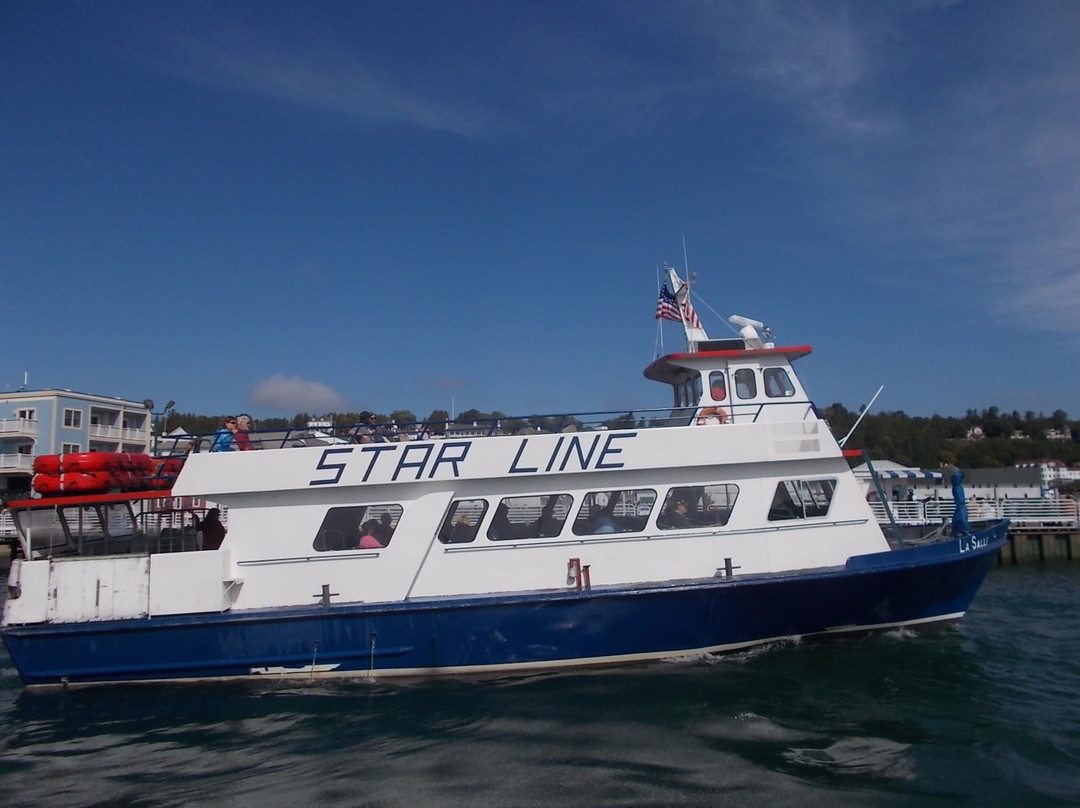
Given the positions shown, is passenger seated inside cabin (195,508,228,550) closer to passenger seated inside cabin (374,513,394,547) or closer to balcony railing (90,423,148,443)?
passenger seated inside cabin (374,513,394,547)

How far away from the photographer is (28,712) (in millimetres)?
7758

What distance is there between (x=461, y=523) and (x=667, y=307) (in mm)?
4897

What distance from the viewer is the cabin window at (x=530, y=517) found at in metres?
8.66

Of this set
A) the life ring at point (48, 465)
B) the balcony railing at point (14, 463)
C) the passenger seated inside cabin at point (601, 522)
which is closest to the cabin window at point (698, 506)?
the passenger seated inside cabin at point (601, 522)

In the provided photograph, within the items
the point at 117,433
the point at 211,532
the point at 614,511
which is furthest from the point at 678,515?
the point at 117,433

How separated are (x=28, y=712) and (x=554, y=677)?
18.5ft

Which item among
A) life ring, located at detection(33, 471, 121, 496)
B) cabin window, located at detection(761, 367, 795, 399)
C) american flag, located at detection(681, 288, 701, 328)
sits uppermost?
american flag, located at detection(681, 288, 701, 328)

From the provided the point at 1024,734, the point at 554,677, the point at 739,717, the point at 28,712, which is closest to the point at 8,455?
the point at 28,712

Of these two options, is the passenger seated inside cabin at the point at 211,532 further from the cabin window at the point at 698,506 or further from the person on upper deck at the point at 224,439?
Result: the cabin window at the point at 698,506

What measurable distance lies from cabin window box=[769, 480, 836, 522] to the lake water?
1.55 meters

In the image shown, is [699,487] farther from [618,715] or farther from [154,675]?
[154,675]

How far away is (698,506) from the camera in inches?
348

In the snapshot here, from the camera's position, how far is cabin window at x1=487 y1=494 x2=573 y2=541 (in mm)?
8664

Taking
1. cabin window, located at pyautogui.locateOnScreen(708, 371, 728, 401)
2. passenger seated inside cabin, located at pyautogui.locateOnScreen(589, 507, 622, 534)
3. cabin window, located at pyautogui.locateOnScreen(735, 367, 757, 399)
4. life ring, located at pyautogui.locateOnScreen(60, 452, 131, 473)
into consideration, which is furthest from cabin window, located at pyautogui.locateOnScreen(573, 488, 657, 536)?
life ring, located at pyautogui.locateOnScreen(60, 452, 131, 473)
